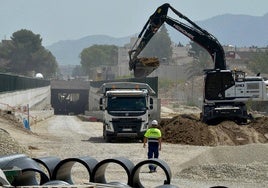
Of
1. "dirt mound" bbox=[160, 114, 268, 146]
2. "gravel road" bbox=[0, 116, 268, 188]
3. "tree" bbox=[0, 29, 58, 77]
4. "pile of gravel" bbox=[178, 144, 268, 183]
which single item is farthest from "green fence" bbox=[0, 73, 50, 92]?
"tree" bbox=[0, 29, 58, 77]

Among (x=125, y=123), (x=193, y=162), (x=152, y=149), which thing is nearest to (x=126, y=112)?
(x=125, y=123)

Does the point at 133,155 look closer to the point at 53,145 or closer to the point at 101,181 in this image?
the point at 53,145

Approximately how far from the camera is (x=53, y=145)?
106 ft

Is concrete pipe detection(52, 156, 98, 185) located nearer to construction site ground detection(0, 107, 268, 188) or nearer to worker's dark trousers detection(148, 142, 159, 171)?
construction site ground detection(0, 107, 268, 188)

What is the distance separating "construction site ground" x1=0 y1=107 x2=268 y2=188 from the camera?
21.3 metres

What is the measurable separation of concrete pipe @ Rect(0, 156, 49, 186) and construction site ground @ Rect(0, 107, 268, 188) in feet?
14.8

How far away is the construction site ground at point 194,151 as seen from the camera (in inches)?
839

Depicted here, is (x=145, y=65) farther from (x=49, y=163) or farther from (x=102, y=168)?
(x=102, y=168)

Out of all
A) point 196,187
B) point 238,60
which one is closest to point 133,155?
point 196,187

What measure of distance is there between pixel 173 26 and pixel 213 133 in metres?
11.3

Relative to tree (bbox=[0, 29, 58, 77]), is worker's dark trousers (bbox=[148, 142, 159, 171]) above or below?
below

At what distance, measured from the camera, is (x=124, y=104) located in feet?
112

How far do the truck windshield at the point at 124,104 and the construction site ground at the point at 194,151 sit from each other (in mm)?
1884

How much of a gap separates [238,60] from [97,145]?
151m
